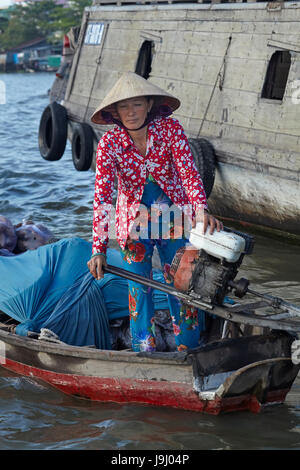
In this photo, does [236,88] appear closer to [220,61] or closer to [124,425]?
[220,61]

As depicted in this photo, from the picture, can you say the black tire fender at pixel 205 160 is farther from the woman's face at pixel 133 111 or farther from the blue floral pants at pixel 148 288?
the woman's face at pixel 133 111

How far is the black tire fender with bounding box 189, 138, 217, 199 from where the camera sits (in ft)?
28.5

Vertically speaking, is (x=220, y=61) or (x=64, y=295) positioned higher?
(x=220, y=61)

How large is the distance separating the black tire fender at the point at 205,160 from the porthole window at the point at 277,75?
96 centimetres

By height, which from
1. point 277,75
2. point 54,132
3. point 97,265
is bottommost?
point 97,265

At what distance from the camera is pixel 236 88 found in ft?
29.0

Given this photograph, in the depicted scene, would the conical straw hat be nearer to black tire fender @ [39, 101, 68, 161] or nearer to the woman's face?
the woman's face

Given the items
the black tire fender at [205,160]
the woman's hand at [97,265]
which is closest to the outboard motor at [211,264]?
the woman's hand at [97,265]

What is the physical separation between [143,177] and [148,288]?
78 centimetres

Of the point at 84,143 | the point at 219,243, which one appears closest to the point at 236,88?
the point at 84,143

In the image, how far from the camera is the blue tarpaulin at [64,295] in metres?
5.32

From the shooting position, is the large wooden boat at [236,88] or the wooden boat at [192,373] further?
the large wooden boat at [236,88]

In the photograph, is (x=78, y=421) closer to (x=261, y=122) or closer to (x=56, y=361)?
(x=56, y=361)

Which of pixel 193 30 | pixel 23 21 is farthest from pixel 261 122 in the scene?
pixel 23 21
